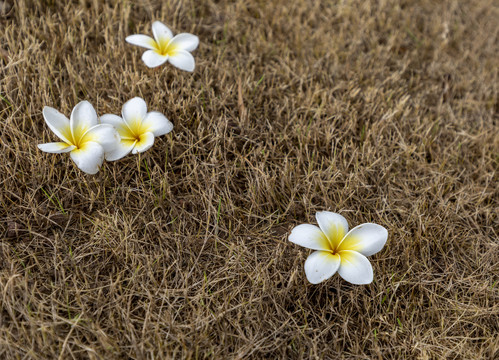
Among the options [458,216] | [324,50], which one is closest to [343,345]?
[458,216]

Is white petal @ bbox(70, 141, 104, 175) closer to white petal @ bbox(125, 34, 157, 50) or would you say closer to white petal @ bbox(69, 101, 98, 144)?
white petal @ bbox(69, 101, 98, 144)

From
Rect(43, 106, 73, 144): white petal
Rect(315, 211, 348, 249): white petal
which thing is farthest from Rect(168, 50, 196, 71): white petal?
Rect(315, 211, 348, 249): white petal

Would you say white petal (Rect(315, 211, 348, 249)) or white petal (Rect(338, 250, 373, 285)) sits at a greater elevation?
white petal (Rect(315, 211, 348, 249))

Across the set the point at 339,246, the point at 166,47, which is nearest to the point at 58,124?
the point at 166,47

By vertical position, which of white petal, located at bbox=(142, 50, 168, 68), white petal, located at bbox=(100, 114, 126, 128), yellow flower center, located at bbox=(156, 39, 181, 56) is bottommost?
white petal, located at bbox=(100, 114, 126, 128)

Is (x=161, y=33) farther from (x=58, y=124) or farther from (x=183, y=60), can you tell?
(x=58, y=124)
